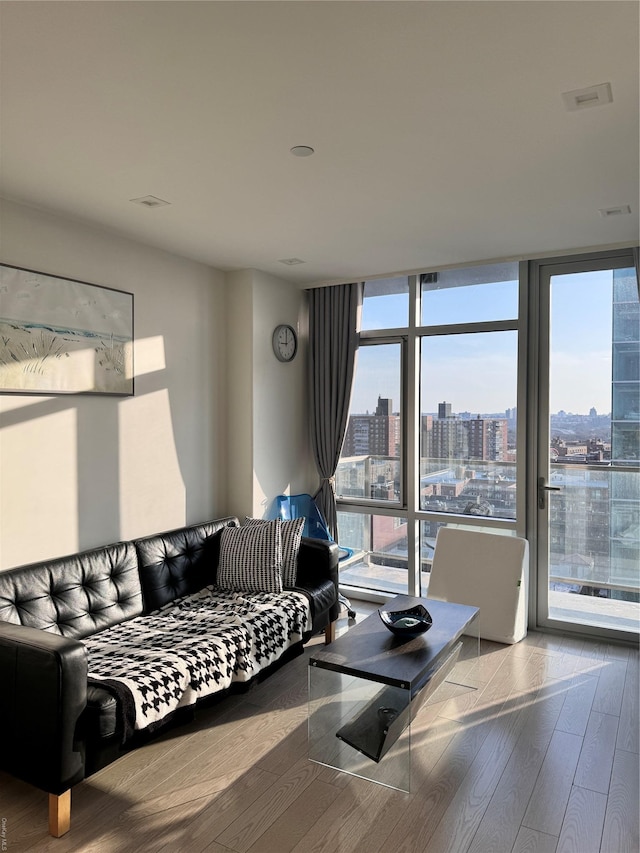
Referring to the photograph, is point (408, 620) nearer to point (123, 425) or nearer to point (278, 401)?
point (123, 425)

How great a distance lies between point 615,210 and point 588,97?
1287mm

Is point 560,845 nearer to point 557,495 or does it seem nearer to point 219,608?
point 219,608

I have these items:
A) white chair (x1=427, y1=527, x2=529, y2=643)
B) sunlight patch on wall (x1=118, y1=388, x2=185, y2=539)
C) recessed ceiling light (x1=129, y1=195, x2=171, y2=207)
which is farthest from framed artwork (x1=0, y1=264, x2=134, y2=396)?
white chair (x1=427, y1=527, x2=529, y2=643)

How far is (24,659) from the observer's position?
7.32 ft

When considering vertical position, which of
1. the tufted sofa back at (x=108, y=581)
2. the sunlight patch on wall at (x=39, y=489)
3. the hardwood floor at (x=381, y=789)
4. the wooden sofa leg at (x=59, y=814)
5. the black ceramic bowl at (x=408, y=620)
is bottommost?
Answer: the hardwood floor at (x=381, y=789)

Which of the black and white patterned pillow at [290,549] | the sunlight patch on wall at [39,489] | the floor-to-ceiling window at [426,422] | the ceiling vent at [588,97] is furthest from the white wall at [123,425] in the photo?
the ceiling vent at [588,97]

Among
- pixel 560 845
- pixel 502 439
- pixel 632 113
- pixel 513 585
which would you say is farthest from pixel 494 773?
pixel 632 113

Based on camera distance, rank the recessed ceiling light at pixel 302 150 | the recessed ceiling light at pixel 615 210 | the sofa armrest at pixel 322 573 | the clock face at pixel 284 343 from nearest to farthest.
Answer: the recessed ceiling light at pixel 302 150 < the recessed ceiling light at pixel 615 210 < the sofa armrest at pixel 322 573 < the clock face at pixel 284 343

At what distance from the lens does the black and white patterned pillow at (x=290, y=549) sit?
12.4 ft

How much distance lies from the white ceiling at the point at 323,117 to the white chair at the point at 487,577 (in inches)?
77.6

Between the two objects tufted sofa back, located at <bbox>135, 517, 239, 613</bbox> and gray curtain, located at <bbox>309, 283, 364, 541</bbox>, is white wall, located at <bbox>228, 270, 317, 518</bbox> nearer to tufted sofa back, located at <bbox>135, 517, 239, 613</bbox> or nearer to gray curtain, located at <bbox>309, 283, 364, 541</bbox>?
gray curtain, located at <bbox>309, 283, 364, 541</bbox>

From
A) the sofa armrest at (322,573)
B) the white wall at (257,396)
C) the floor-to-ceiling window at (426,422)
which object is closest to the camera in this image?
the sofa armrest at (322,573)

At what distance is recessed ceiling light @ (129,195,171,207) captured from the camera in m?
2.96

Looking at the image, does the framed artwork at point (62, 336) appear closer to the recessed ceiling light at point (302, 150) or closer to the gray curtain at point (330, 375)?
the recessed ceiling light at point (302, 150)
